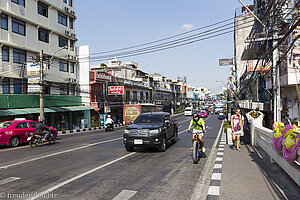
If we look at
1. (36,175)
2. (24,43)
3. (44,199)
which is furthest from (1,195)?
(24,43)

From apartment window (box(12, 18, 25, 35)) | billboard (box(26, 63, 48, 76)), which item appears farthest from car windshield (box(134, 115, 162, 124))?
apartment window (box(12, 18, 25, 35))

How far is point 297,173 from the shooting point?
5277 millimetres

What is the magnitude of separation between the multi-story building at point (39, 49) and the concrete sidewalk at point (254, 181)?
18897 millimetres

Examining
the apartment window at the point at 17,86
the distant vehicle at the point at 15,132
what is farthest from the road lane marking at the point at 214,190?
the apartment window at the point at 17,86

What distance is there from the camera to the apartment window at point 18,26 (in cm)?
2353

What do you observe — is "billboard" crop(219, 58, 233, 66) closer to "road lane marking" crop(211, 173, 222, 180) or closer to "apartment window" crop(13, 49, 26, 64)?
"apartment window" crop(13, 49, 26, 64)

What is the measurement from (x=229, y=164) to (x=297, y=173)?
2.79 metres

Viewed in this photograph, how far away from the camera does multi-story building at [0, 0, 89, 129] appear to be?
22.7 meters

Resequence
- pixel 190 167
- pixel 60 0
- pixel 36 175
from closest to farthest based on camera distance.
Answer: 1. pixel 36 175
2. pixel 190 167
3. pixel 60 0

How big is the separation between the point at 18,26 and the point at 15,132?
1465cm

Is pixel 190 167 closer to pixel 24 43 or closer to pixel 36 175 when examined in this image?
pixel 36 175

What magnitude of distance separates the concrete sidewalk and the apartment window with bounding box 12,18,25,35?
77.0ft

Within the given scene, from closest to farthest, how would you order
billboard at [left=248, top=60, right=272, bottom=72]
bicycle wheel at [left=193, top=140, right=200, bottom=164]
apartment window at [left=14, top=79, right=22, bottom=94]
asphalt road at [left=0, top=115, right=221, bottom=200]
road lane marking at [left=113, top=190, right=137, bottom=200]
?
road lane marking at [left=113, top=190, right=137, bottom=200]
asphalt road at [left=0, top=115, right=221, bottom=200]
bicycle wheel at [left=193, top=140, right=200, bottom=164]
billboard at [left=248, top=60, right=272, bottom=72]
apartment window at [left=14, top=79, right=22, bottom=94]

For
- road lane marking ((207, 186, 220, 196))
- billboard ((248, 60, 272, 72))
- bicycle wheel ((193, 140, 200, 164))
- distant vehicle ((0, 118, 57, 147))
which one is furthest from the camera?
billboard ((248, 60, 272, 72))
